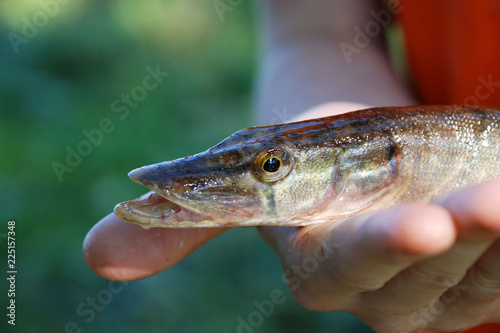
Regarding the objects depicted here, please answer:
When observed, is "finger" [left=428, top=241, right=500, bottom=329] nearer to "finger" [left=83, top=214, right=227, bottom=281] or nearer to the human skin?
the human skin

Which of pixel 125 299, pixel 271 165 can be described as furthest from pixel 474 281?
pixel 125 299

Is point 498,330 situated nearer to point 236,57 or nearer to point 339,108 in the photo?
point 339,108
